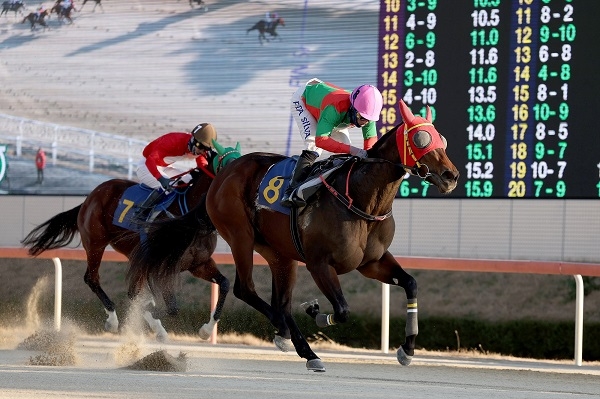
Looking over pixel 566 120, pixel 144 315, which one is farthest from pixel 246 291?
pixel 566 120

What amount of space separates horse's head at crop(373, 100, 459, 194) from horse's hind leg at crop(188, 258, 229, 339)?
84.0 inches

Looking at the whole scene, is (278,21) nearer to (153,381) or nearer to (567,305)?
(567,305)

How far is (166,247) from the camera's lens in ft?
22.0

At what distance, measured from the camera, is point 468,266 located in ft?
26.6

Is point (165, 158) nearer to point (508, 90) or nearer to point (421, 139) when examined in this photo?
point (508, 90)

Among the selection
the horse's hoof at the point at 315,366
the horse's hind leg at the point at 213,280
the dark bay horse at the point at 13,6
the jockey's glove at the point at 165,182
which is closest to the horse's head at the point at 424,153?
the horse's hoof at the point at 315,366

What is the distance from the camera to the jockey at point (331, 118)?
576cm

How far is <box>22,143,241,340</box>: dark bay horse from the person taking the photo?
7324 mm

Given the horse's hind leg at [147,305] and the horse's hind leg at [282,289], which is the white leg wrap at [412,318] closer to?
the horse's hind leg at [282,289]

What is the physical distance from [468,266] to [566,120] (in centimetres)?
133

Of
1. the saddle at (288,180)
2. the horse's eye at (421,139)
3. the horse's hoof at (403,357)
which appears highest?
the horse's eye at (421,139)

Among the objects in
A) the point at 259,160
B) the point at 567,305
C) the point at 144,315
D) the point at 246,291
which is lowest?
the point at 567,305

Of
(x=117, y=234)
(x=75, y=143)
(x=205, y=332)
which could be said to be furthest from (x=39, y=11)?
(x=205, y=332)

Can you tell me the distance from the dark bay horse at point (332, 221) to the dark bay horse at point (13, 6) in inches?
222
